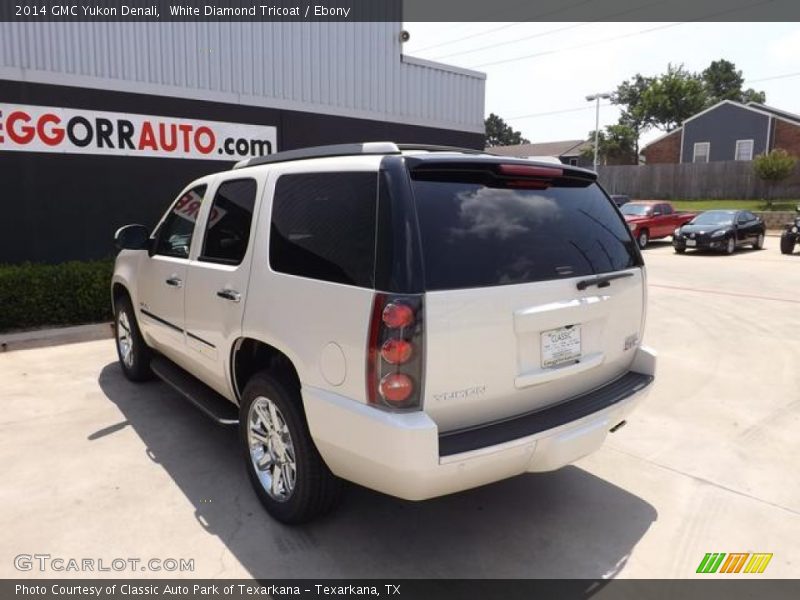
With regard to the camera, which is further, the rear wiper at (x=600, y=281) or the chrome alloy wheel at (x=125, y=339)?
the chrome alloy wheel at (x=125, y=339)

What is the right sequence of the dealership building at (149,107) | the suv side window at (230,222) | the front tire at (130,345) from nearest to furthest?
1. the suv side window at (230,222)
2. the front tire at (130,345)
3. the dealership building at (149,107)

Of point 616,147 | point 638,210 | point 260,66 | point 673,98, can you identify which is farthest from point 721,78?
point 260,66

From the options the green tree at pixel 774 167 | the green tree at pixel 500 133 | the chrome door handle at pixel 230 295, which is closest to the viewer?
the chrome door handle at pixel 230 295

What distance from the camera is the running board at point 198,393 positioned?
372cm

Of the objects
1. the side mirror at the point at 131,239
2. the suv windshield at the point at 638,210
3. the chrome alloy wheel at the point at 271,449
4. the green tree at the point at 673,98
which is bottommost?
the chrome alloy wheel at the point at 271,449

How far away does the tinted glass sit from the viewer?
2.63 meters

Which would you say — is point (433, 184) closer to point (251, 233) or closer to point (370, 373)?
point (370, 373)

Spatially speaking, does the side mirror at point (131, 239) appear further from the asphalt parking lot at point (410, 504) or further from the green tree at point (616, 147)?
the green tree at point (616, 147)

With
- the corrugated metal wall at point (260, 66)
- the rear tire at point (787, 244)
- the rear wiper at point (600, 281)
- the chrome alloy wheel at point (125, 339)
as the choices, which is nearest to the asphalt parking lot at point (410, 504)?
the chrome alloy wheel at point (125, 339)

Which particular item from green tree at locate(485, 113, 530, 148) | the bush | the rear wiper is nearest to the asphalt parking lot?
the rear wiper

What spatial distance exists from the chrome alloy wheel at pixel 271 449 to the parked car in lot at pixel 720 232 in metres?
18.5

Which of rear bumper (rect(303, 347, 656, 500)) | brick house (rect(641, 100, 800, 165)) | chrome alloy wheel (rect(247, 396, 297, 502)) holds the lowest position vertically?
chrome alloy wheel (rect(247, 396, 297, 502))

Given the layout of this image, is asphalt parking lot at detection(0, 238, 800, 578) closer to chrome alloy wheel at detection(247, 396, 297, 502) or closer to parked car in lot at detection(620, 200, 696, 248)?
chrome alloy wheel at detection(247, 396, 297, 502)

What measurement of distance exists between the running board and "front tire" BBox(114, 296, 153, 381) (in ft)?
1.46
